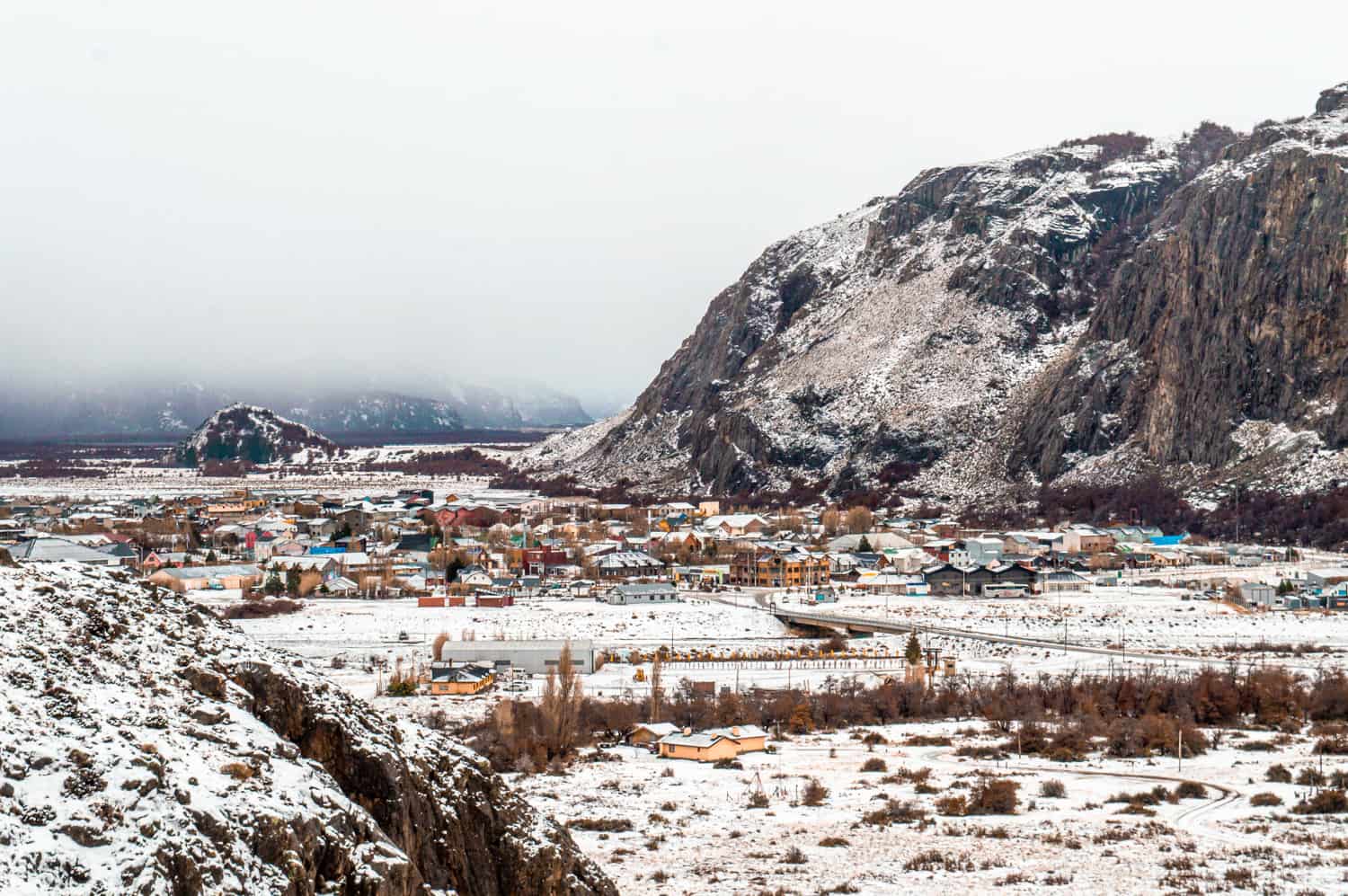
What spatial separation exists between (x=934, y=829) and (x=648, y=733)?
1160 centimetres

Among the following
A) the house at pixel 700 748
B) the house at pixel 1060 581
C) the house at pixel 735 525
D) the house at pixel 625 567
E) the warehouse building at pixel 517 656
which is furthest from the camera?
the house at pixel 735 525

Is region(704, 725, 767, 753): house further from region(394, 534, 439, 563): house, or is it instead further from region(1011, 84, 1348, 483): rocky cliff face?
region(1011, 84, 1348, 483): rocky cliff face

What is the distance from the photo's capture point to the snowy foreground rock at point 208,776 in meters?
8.52

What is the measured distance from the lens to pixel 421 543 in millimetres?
98000

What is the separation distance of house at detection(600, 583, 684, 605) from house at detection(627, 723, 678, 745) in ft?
114

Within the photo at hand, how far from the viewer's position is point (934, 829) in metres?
25.3

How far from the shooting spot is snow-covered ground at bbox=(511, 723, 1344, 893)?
69.6ft

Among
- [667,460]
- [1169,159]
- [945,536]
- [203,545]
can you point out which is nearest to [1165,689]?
[945,536]

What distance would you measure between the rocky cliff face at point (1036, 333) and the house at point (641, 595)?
198ft

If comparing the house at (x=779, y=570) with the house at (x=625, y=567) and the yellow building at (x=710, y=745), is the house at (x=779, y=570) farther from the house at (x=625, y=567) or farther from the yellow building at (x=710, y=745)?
the yellow building at (x=710, y=745)

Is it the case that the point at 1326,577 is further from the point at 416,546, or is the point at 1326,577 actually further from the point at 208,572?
the point at 208,572

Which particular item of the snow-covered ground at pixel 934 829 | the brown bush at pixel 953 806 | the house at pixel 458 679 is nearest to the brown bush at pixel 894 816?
the snow-covered ground at pixel 934 829

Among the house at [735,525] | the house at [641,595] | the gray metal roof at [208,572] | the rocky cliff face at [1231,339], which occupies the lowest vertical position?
the house at [641,595]

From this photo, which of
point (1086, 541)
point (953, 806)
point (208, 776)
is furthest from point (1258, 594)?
point (208, 776)
